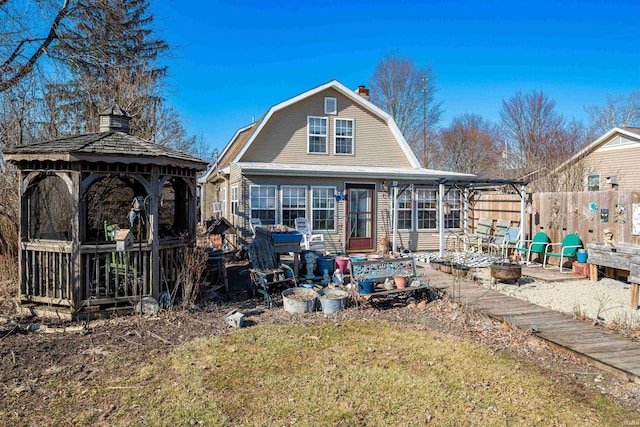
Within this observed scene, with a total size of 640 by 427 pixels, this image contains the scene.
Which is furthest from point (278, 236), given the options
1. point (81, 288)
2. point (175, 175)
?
point (81, 288)

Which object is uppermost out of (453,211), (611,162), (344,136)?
(344,136)

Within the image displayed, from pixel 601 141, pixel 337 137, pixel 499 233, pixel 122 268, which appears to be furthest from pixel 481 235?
pixel 122 268

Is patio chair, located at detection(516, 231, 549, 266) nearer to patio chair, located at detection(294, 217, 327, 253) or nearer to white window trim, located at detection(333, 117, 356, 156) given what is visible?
patio chair, located at detection(294, 217, 327, 253)

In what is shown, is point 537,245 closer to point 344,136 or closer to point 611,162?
point 344,136

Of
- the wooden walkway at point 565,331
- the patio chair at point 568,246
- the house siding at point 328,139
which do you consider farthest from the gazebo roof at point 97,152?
the patio chair at point 568,246

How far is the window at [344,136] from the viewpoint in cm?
1399

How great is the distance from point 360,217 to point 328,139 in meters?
2.89

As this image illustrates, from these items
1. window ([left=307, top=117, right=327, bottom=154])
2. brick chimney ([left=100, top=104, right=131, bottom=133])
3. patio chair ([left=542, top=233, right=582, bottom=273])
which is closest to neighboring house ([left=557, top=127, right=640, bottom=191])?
patio chair ([left=542, top=233, right=582, bottom=273])

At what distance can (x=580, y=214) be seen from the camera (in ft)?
34.2

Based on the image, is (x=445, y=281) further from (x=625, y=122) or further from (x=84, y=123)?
(x=625, y=122)

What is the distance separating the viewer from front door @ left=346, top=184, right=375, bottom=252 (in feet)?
43.6

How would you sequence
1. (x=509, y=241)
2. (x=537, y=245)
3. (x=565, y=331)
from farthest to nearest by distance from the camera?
(x=509, y=241)
(x=537, y=245)
(x=565, y=331)

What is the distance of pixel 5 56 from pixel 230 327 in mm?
8951

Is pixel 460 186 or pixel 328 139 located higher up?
pixel 328 139
